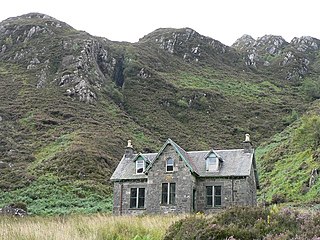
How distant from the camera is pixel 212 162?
34.7 meters

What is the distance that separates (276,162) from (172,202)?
27.7 meters

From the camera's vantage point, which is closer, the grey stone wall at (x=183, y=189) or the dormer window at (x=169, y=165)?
the grey stone wall at (x=183, y=189)

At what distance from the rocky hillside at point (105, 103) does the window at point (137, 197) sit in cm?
580

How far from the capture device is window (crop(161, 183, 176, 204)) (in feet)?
111

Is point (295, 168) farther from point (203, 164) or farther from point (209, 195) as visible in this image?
point (209, 195)

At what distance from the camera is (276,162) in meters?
57.8

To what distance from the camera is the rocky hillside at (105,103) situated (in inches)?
2099

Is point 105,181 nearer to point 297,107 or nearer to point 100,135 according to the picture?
point 100,135

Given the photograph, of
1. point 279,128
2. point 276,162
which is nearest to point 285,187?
point 276,162

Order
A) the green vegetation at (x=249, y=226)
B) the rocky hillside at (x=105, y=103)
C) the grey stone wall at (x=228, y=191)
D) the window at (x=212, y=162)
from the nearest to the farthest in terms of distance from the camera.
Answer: the green vegetation at (x=249, y=226) < the grey stone wall at (x=228, y=191) < the window at (x=212, y=162) < the rocky hillside at (x=105, y=103)

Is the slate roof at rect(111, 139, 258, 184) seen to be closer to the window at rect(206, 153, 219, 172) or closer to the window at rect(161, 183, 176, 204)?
the window at rect(206, 153, 219, 172)

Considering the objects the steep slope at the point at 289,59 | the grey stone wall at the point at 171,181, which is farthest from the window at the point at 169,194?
the steep slope at the point at 289,59

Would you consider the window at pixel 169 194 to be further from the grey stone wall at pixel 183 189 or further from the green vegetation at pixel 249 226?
the green vegetation at pixel 249 226

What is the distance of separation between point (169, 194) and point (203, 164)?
3.65 metres
